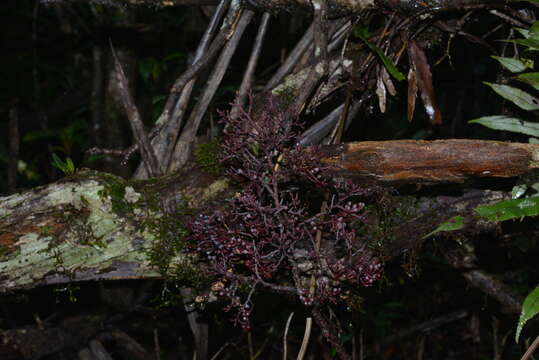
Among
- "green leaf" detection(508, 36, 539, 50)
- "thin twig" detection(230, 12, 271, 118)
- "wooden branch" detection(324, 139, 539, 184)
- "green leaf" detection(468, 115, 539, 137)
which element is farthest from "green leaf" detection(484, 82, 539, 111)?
"thin twig" detection(230, 12, 271, 118)

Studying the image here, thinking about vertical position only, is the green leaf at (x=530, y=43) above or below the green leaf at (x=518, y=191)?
Result: above

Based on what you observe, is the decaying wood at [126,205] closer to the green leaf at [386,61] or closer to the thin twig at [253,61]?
the green leaf at [386,61]

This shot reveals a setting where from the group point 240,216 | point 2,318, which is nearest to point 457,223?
point 240,216

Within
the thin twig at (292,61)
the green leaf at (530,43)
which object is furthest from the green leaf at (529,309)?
the thin twig at (292,61)

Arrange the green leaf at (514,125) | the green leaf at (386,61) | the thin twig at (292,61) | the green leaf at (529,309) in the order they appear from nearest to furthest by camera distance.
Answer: the green leaf at (529,309) < the green leaf at (514,125) < the green leaf at (386,61) < the thin twig at (292,61)

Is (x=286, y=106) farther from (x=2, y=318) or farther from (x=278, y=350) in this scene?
(x=2, y=318)

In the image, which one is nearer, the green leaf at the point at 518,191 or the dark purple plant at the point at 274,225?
the dark purple plant at the point at 274,225
